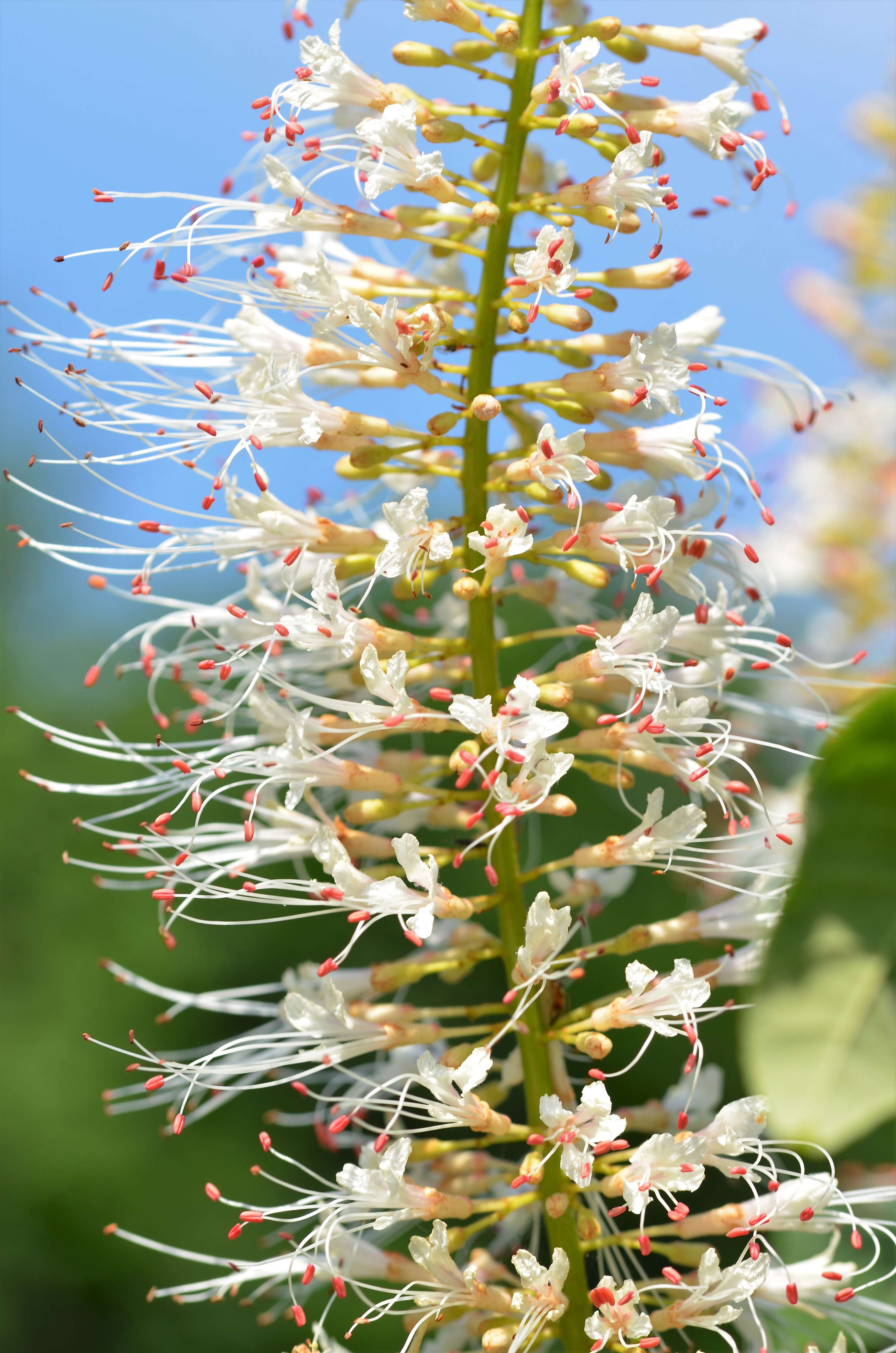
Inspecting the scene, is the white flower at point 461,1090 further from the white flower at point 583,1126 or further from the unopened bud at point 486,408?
the unopened bud at point 486,408

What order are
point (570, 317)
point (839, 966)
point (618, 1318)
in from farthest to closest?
1. point (570, 317)
2. point (618, 1318)
3. point (839, 966)

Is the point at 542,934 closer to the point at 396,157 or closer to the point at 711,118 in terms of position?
the point at 396,157

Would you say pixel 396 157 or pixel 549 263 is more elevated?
pixel 396 157

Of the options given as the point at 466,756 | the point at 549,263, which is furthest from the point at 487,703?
the point at 549,263

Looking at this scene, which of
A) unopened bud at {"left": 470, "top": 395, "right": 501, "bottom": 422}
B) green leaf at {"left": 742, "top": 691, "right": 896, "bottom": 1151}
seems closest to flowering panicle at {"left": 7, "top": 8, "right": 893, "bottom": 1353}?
unopened bud at {"left": 470, "top": 395, "right": 501, "bottom": 422}

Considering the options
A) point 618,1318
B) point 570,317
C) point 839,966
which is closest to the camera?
point 839,966

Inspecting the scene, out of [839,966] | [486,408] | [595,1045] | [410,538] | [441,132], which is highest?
[441,132]

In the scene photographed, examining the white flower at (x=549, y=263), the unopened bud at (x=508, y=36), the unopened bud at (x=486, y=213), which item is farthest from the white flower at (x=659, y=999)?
the unopened bud at (x=508, y=36)
